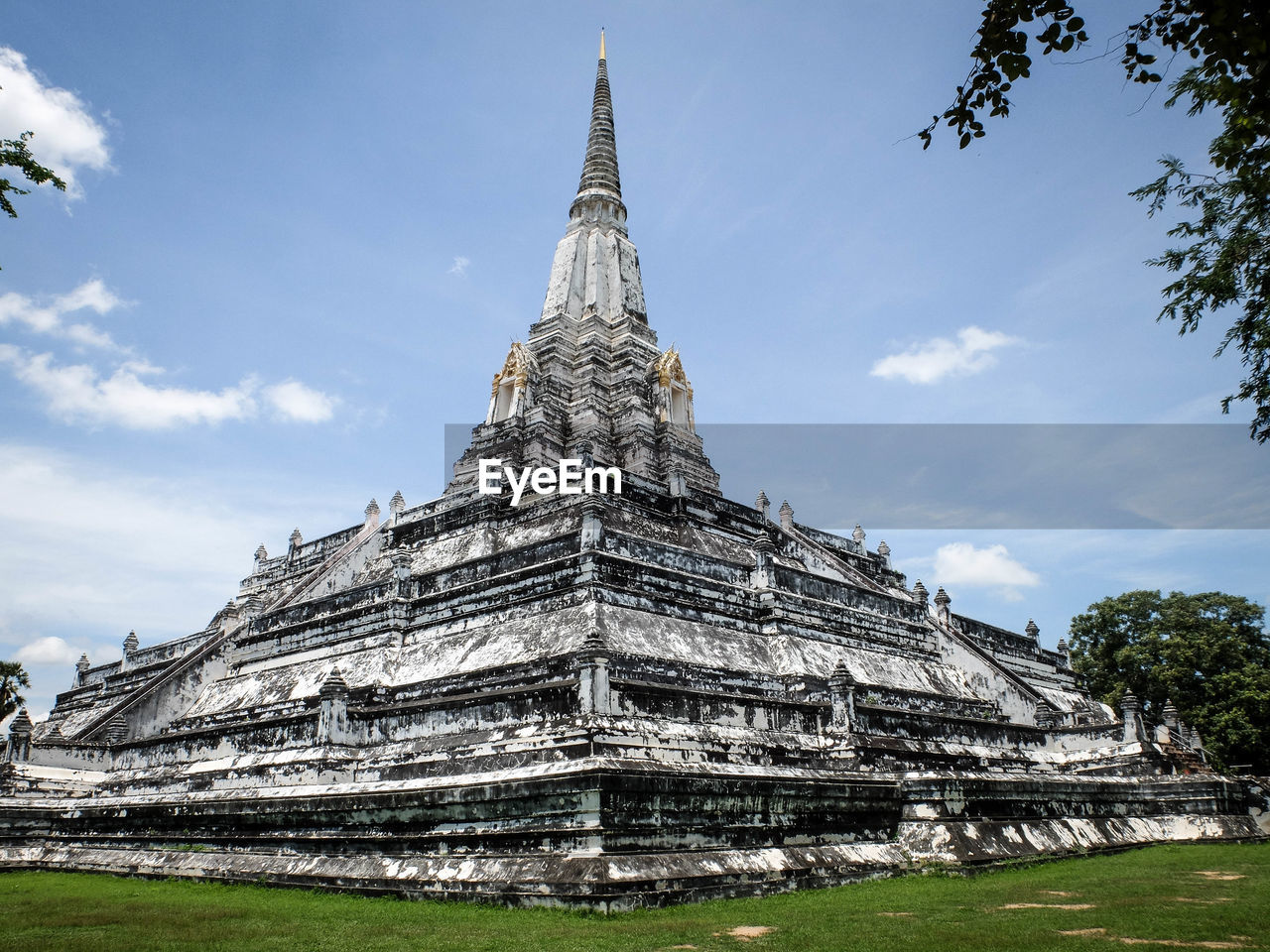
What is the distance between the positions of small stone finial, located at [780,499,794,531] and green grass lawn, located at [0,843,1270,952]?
17.0m

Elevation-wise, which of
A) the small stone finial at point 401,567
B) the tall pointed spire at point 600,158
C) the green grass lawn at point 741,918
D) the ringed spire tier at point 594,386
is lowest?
the green grass lawn at point 741,918

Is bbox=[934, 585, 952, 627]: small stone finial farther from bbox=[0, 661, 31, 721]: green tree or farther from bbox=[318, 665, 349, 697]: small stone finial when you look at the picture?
bbox=[0, 661, 31, 721]: green tree

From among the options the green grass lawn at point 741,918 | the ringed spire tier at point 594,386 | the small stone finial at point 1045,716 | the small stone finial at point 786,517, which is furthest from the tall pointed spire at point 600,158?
the green grass lawn at point 741,918

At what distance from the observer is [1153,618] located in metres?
38.3

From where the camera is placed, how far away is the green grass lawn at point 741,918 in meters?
7.91

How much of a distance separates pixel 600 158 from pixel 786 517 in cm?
1780

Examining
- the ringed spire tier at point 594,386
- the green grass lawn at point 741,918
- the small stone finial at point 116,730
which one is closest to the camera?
the green grass lawn at point 741,918

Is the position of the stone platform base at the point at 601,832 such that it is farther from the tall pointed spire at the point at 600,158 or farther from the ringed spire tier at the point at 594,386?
the tall pointed spire at the point at 600,158

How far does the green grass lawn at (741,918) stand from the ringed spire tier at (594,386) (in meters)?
14.8

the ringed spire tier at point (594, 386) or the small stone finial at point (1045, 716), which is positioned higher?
the ringed spire tier at point (594, 386)

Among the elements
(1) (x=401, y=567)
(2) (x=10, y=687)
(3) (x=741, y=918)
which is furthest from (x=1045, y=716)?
(2) (x=10, y=687)

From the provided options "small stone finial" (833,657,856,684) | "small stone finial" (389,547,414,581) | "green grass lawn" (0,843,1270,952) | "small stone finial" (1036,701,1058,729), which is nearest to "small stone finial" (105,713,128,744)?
"small stone finial" (389,547,414,581)

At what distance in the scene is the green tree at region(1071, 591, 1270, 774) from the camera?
32.1m

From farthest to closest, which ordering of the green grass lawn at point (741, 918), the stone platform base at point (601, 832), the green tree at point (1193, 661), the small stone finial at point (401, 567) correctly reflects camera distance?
the green tree at point (1193, 661) < the small stone finial at point (401, 567) < the stone platform base at point (601, 832) < the green grass lawn at point (741, 918)
